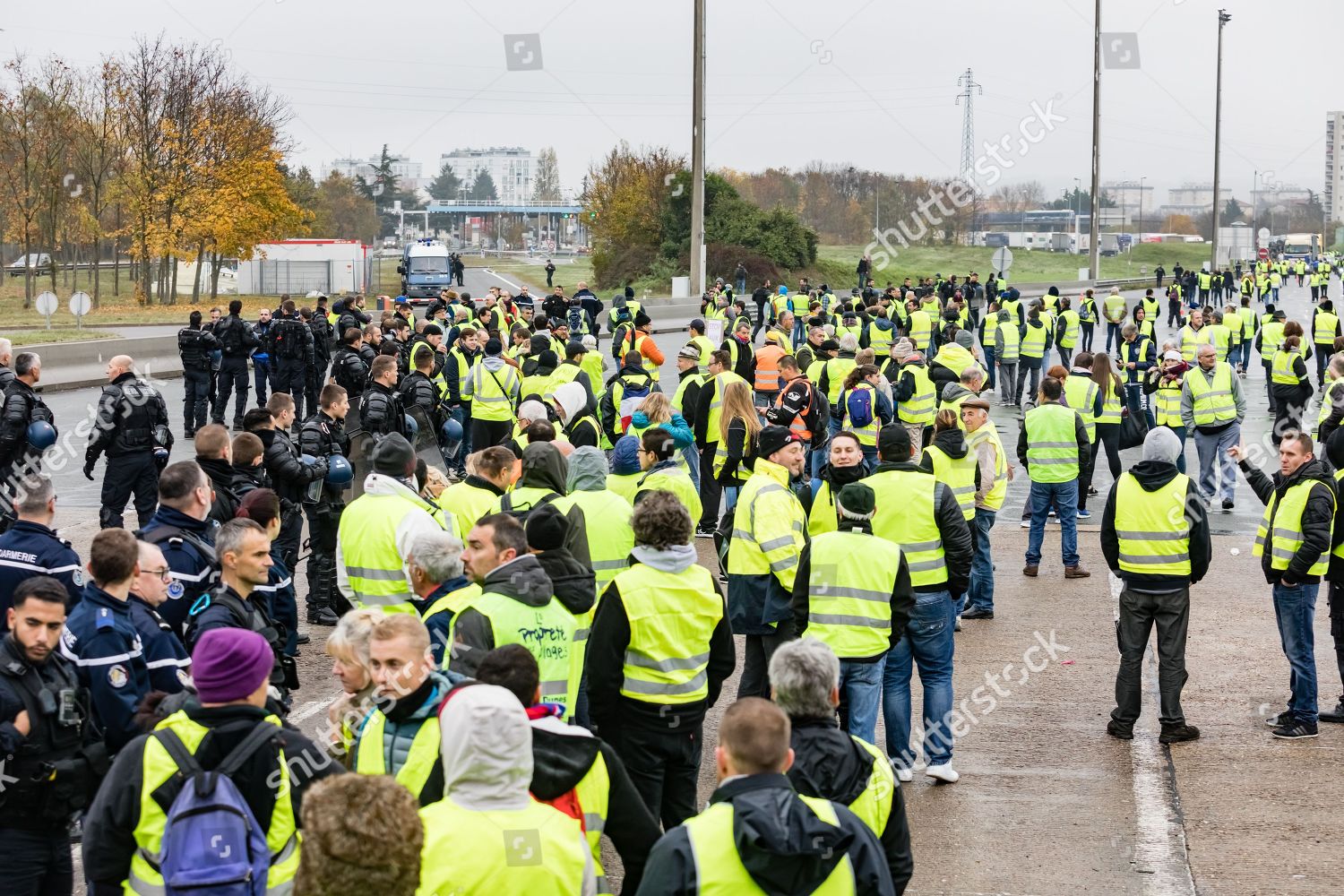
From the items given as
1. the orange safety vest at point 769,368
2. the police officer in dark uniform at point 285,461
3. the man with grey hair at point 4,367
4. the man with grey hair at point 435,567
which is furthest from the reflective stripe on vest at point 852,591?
the orange safety vest at point 769,368

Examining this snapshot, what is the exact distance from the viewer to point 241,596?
21.1 ft

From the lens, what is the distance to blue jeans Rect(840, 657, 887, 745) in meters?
7.30

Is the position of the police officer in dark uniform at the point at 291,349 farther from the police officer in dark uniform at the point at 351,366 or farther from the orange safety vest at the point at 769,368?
the orange safety vest at the point at 769,368

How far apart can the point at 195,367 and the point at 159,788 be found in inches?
693

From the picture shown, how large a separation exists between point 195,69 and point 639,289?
2038 cm

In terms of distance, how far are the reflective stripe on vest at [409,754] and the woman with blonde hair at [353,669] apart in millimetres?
155

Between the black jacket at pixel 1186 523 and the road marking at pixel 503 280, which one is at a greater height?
the road marking at pixel 503 280

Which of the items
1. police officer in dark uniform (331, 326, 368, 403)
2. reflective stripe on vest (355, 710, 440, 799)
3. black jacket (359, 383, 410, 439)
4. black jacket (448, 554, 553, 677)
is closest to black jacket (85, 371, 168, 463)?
black jacket (359, 383, 410, 439)

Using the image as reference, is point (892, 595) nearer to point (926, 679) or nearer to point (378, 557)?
point (926, 679)

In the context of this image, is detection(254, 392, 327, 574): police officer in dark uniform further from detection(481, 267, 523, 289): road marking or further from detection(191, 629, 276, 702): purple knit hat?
detection(481, 267, 523, 289): road marking

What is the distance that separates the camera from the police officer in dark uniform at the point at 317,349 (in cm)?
2244

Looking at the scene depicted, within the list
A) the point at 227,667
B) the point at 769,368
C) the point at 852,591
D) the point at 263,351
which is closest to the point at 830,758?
the point at 227,667

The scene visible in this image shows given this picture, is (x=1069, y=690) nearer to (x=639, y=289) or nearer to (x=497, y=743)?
(x=497, y=743)

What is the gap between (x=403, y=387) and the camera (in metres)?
14.2
